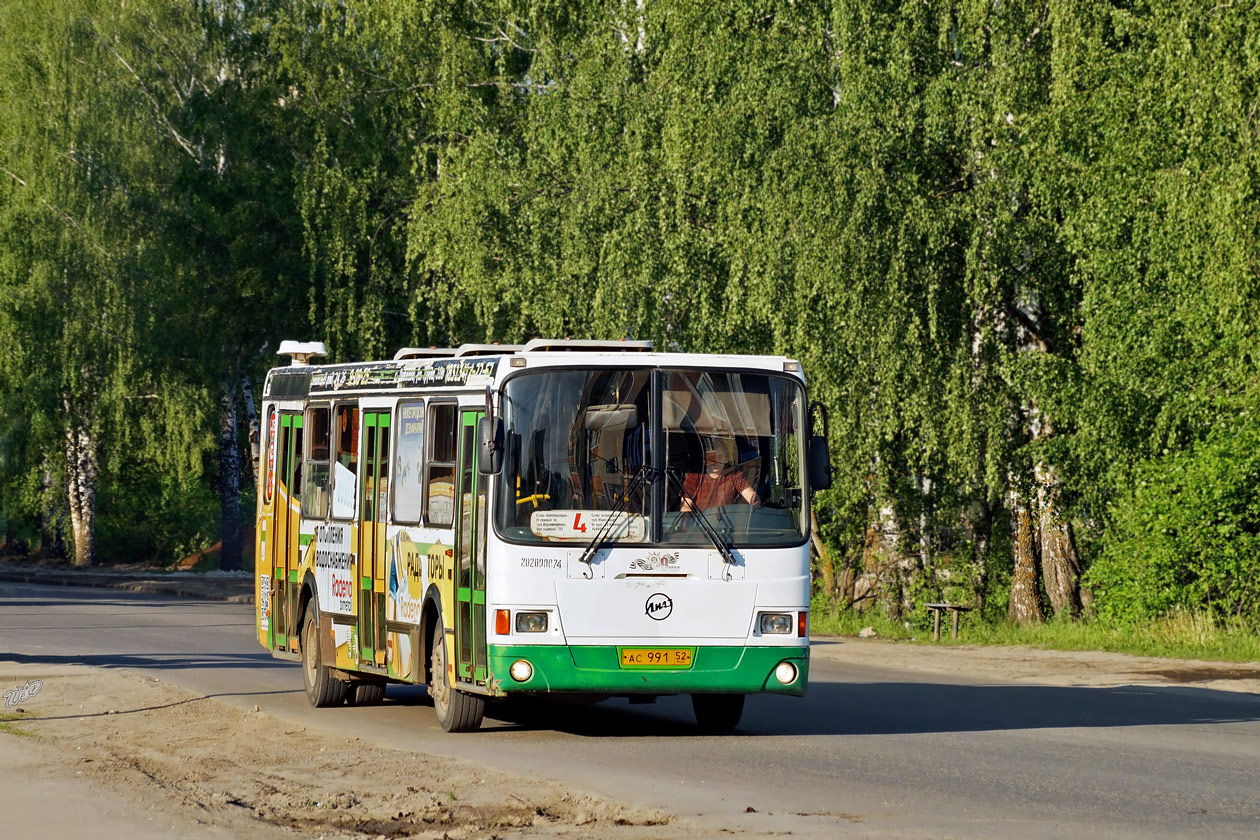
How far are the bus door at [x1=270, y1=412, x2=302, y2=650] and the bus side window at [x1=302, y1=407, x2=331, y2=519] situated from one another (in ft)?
0.89

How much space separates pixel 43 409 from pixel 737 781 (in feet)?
133

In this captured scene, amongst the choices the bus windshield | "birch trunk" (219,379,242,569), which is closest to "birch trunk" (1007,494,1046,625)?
the bus windshield

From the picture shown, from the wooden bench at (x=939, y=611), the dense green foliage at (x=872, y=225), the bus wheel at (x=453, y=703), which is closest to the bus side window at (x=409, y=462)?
the bus wheel at (x=453, y=703)

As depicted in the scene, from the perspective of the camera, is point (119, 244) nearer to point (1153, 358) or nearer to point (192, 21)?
point (192, 21)

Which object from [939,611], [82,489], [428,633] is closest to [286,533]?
[428,633]

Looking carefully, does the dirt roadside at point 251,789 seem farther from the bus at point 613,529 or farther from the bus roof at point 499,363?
the bus roof at point 499,363

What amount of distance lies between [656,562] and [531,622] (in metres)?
1.04

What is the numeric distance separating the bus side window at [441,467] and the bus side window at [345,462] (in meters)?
1.74

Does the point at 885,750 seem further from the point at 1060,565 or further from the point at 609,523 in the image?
the point at 1060,565

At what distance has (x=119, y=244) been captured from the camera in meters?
47.7

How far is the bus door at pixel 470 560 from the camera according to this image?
14.5 metres

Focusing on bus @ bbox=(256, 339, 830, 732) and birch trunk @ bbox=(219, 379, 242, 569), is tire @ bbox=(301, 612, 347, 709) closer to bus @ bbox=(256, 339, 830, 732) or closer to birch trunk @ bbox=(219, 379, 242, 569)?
bus @ bbox=(256, 339, 830, 732)

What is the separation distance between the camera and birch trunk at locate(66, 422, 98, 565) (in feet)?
172

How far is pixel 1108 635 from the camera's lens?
26375mm
